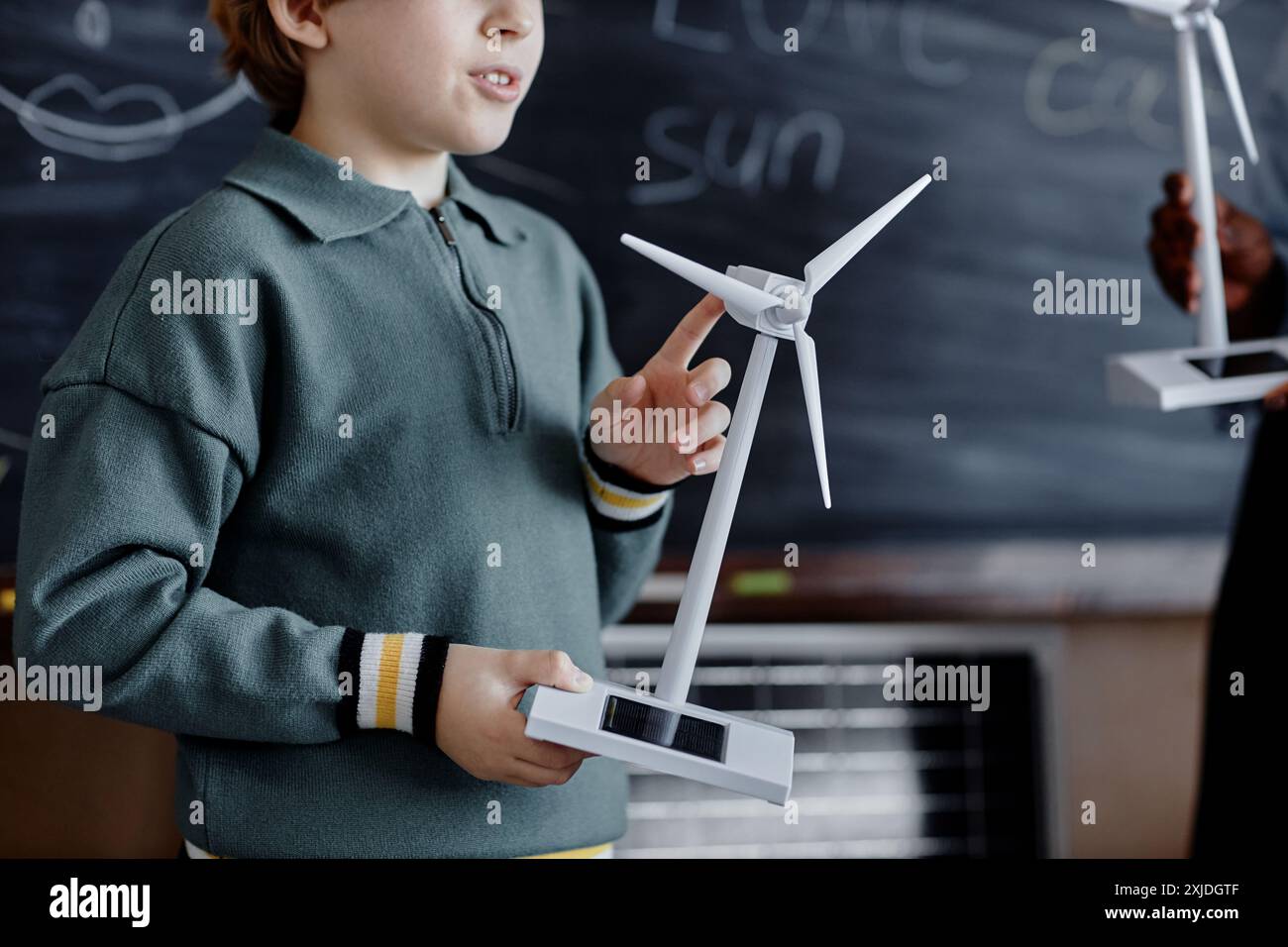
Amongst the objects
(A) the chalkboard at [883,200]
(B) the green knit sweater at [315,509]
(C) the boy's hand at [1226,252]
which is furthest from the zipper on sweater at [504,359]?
(C) the boy's hand at [1226,252]

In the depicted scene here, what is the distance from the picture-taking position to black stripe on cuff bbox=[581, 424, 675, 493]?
792 mm

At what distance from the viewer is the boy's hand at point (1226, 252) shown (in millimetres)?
1154

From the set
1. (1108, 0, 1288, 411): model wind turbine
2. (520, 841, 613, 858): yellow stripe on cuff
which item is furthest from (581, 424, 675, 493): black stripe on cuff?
(1108, 0, 1288, 411): model wind turbine

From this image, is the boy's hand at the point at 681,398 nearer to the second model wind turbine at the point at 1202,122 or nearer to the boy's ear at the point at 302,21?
the boy's ear at the point at 302,21

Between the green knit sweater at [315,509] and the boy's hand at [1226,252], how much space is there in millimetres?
678

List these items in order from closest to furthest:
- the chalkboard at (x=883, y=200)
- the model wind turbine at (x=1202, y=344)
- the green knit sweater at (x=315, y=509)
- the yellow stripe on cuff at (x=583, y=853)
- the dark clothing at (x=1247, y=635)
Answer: the green knit sweater at (x=315, y=509) < the yellow stripe on cuff at (x=583, y=853) < the model wind turbine at (x=1202, y=344) < the dark clothing at (x=1247, y=635) < the chalkboard at (x=883, y=200)

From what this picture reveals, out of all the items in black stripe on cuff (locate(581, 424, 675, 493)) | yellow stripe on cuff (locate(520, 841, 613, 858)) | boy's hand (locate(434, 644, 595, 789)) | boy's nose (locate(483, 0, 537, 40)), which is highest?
boy's nose (locate(483, 0, 537, 40))

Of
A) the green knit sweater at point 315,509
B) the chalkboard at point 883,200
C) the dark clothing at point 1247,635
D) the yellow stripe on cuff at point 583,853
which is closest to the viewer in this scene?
the green knit sweater at point 315,509

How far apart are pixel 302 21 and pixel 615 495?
0.38 metres

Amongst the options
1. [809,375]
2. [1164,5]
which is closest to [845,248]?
[809,375]

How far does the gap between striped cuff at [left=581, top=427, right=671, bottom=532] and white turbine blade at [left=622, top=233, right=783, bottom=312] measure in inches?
5.8

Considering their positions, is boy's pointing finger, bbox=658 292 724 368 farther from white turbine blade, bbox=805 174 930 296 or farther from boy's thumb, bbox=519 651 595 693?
boy's thumb, bbox=519 651 595 693

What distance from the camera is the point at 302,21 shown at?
76 centimetres

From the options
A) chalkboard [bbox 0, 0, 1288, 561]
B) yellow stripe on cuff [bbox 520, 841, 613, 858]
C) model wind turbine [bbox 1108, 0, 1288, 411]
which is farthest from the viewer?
chalkboard [bbox 0, 0, 1288, 561]
